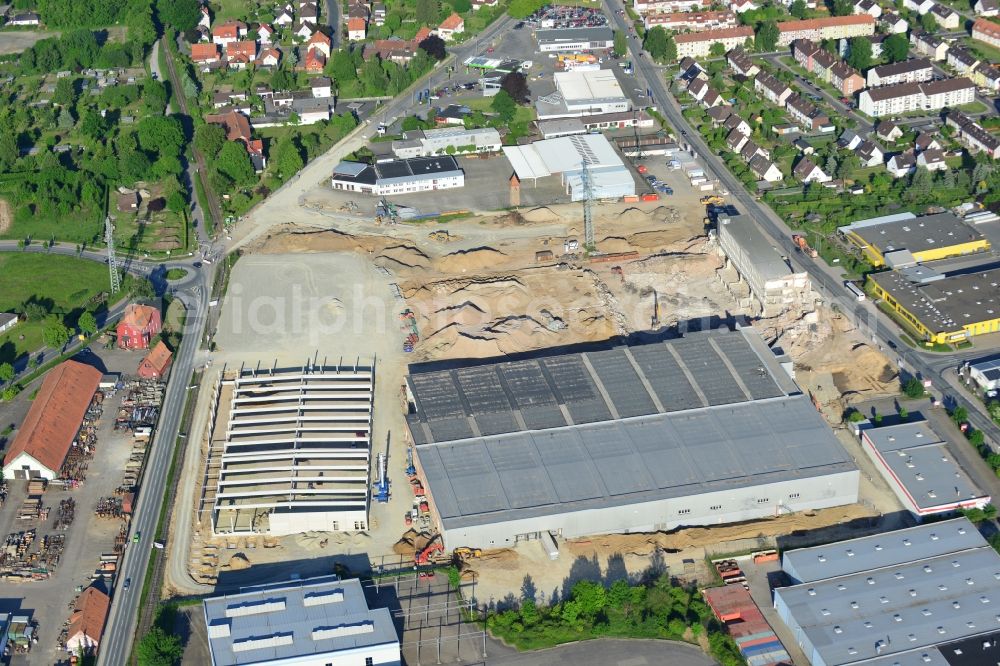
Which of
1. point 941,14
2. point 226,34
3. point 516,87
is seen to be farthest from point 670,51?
point 226,34

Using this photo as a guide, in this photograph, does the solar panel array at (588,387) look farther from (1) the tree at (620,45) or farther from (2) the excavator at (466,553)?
(1) the tree at (620,45)

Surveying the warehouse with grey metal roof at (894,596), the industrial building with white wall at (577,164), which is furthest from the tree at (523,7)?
the warehouse with grey metal roof at (894,596)

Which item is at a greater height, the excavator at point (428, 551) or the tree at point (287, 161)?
the tree at point (287, 161)

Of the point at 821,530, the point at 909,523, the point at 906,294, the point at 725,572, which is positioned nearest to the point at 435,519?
the point at 725,572

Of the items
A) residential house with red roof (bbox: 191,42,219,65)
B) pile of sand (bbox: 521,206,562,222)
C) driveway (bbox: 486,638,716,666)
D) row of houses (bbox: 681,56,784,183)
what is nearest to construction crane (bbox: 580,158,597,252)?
pile of sand (bbox: 521,206,562,222)

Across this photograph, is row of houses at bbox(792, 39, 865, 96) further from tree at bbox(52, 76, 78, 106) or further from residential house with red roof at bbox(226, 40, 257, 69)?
tree at bbox(52, 76, 78, 106)

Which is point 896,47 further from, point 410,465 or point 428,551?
point 428,551
